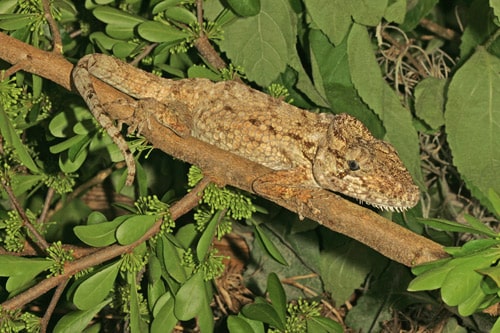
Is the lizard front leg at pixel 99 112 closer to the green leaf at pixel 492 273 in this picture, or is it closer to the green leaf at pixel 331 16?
the green leaf at pixel 331 16

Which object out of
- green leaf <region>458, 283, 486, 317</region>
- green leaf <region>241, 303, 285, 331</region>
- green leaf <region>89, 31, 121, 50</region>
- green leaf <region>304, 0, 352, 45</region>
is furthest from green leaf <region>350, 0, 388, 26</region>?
green leaf <region>458, 283, 486, 317</region>

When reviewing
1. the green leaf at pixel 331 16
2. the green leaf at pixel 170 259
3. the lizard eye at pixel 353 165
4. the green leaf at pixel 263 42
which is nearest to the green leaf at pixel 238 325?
the green leaf at pixel 170 259

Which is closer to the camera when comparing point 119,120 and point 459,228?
point 459,228

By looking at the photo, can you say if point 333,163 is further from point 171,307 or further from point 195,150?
point 171,307

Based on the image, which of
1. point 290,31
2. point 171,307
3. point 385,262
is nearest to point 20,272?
point 171,307

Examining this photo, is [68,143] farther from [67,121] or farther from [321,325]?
[321,325]
